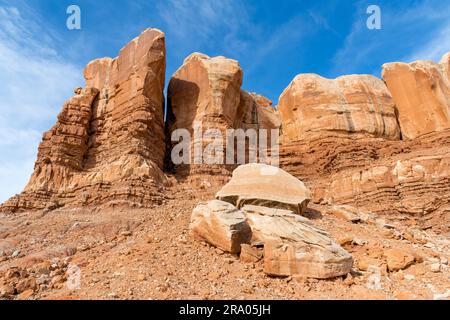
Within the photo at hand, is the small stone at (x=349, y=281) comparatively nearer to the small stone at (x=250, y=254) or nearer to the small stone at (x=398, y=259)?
the small stone at (x=398, y=259)

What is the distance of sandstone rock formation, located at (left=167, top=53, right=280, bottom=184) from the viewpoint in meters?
24.7

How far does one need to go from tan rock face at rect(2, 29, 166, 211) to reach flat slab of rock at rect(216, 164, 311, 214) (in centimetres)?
710

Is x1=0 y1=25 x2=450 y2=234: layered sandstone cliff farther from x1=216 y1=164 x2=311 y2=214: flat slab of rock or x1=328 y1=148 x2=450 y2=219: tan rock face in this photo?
x1=216 y1=164 x2=311 y2=214: flat slab of rock

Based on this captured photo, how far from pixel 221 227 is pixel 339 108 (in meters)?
22.9

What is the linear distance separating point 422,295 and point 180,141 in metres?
20.6

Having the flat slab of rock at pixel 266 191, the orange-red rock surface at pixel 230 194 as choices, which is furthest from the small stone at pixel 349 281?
the flat slab of rock at pixel 266 191

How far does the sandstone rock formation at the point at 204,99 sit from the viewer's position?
2472 centimetres

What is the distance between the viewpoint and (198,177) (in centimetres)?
2336

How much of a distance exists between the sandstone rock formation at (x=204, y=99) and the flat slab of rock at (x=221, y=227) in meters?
13.6

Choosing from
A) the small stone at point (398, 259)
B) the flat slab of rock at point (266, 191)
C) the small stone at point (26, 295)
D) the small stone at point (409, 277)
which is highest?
the flat slab of rock at point (266, 191)

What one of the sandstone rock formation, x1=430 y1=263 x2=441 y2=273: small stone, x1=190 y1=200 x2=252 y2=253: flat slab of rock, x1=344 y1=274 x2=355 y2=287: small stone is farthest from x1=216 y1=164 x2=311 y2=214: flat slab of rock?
the sandstone rock formation

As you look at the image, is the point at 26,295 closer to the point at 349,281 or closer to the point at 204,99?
the point at 349,281

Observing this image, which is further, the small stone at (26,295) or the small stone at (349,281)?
the small stone at (349,281)
